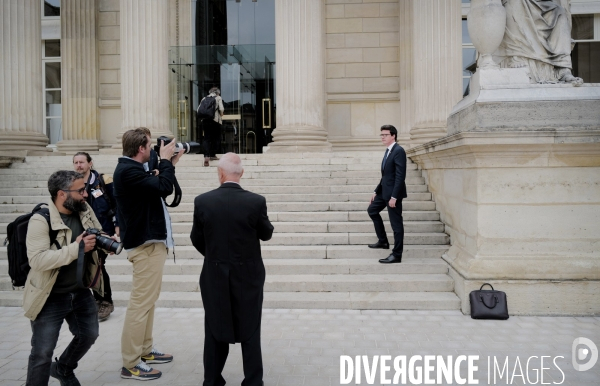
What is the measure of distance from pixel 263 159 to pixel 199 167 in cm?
142

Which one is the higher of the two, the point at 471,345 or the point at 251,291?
the point at 251,291

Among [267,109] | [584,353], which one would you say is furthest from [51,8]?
[584,353]

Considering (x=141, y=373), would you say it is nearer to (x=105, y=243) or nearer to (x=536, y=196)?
(x=105, y=243)

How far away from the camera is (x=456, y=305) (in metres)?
6.15

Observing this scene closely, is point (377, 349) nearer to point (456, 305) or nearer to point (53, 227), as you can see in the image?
point (456, 305)

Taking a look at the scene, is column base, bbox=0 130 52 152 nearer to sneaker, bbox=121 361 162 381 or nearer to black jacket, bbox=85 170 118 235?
black jacket, bbox=85 170 118 235

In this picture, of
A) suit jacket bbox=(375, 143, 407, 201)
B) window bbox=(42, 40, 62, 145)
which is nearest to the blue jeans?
suit jacket bbox=(375, 143, 407, 201)

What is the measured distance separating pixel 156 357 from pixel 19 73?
11.1 m

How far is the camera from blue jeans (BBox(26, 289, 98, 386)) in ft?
11.7

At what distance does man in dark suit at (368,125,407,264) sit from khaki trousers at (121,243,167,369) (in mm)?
3495

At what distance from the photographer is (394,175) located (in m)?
7.09

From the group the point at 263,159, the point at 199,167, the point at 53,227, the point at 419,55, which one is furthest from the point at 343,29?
the point at 53,227

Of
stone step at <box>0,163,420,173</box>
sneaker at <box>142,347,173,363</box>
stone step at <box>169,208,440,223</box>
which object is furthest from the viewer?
stone step at <box>0,163,420,173</box>

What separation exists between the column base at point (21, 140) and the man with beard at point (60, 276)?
10.5 meters
